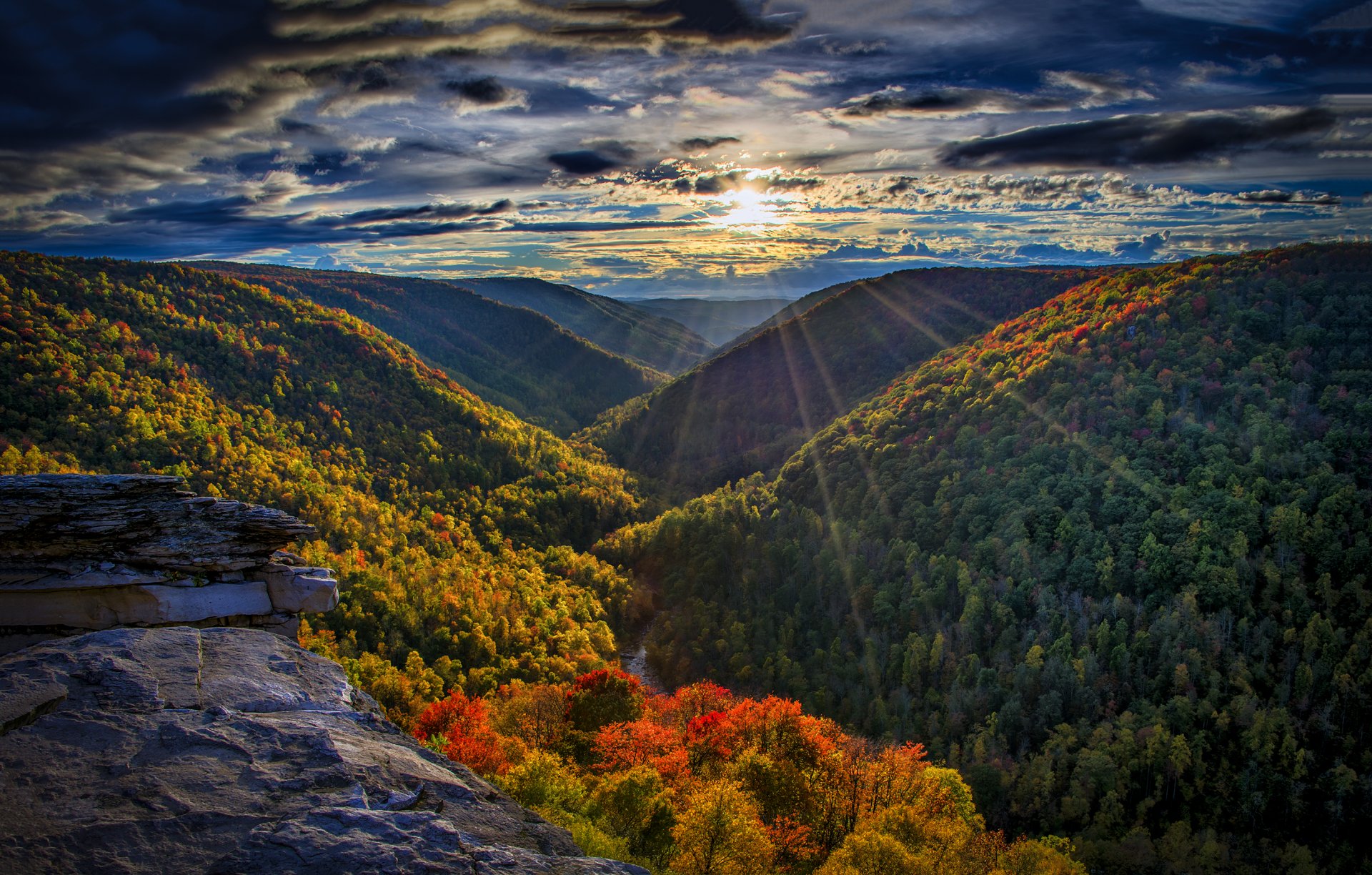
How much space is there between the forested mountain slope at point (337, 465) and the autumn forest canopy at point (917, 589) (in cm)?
87

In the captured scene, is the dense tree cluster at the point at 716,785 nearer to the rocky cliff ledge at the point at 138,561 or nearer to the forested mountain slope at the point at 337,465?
the rocky cliff ledge at the point at 138,561

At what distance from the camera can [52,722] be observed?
48.2 feet

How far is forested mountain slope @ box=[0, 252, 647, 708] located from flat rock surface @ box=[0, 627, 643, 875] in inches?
2676

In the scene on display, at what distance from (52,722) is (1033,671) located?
112225mm

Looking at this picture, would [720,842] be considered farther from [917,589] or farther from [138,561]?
[917,589]

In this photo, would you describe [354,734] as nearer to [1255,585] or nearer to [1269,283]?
[1255,585]

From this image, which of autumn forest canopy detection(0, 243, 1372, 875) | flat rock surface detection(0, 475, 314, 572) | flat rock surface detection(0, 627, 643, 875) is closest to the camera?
flat rock surface detection(0, 627, 643, 875)

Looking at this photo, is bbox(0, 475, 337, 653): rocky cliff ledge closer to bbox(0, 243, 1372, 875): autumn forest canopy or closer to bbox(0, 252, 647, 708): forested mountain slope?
bbox(0, 243, 1372, 875): autumn forest canopy

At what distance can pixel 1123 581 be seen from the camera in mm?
105812

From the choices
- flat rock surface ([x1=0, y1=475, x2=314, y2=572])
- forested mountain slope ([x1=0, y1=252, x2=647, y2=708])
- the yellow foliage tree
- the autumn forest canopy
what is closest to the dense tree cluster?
the yellow foliage tree

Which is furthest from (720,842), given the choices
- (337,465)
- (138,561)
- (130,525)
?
(337,465)

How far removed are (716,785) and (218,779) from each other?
34509 millimetres

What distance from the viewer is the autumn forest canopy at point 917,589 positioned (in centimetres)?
5819

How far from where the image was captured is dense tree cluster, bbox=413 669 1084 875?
3850cm
